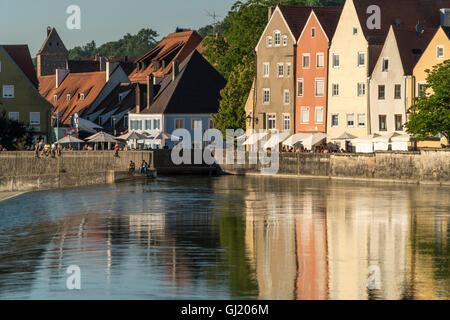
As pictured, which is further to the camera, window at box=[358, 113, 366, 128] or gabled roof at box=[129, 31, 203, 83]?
gabled roof at box=[129, 31, 203, 83]

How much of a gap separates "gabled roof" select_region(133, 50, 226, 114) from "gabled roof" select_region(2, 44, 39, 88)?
54.6 ft

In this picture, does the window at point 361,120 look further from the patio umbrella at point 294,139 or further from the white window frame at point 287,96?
the white window frame at point 287,96

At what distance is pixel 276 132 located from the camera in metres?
116

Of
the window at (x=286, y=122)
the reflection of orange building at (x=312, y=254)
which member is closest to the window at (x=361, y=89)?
the window at (x=286, y=122)

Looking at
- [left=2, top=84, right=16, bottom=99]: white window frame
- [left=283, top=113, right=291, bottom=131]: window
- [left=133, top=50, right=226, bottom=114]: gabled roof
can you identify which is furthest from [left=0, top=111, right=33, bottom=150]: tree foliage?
[left=283, top=113, right=291, bottom=131]: window

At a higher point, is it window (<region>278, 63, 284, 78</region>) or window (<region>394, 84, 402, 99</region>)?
window (<region>278, 63, 284, 78</region>)

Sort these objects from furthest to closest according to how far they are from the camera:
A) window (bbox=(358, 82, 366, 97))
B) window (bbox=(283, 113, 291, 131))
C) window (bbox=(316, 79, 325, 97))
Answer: window (bbox=(283, 113, 291, 131)) → window (bbox=(316, 79, 325, 97)) → window (bbox=(358, 82, 366, 97))

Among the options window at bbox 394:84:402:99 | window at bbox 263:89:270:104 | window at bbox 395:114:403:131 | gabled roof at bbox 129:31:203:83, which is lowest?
window at bbox 395:114:403:131

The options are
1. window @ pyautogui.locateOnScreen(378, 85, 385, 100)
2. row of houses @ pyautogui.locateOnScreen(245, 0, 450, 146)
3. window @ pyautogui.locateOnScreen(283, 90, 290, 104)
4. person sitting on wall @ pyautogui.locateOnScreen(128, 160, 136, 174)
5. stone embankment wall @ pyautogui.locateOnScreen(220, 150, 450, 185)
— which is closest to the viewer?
stone embankment wall @ pyautogui.locateOnScreen(220, 150, 450, 185)

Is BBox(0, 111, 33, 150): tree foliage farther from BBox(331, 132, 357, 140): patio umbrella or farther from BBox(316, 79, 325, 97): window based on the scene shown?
BBox(331, 132, 357, 140): patio umbrella

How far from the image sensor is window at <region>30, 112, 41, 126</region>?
420ft

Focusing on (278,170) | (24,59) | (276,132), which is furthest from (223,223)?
(24,59)

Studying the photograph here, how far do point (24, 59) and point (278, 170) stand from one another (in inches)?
1888
